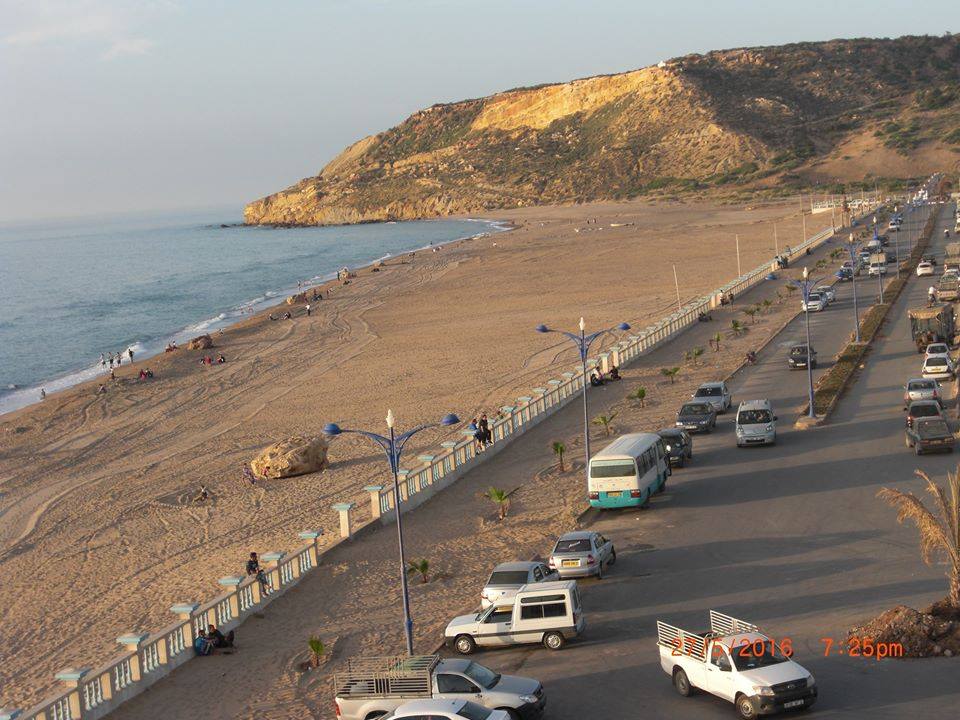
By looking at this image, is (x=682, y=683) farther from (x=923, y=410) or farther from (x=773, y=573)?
(x=923, y=410)

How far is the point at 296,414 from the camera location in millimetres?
45469

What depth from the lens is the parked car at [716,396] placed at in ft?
122

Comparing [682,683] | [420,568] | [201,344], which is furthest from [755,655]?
[201,344]

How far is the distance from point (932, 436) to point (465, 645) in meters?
15.8

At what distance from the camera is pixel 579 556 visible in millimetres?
21844

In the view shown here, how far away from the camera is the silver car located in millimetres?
21859

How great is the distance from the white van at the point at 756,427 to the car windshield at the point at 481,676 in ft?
59.1

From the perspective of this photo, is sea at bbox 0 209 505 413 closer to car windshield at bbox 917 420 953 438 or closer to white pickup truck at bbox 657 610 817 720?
car windshield at bbox 917 420 953 438

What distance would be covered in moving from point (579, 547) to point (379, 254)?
396ft

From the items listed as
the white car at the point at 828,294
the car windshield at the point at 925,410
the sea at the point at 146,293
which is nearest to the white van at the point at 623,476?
the car windshield at the point at 925,410

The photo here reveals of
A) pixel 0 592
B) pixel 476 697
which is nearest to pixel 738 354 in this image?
pixel 0 592

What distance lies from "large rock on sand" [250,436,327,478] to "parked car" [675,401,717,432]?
1118 cm

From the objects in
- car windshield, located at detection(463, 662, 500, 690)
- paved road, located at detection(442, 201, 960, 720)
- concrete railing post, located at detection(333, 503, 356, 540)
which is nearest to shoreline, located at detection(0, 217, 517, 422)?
concrete railing post, located at detection(333, 503, 356, 540)

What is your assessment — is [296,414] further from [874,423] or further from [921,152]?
[921,152]
